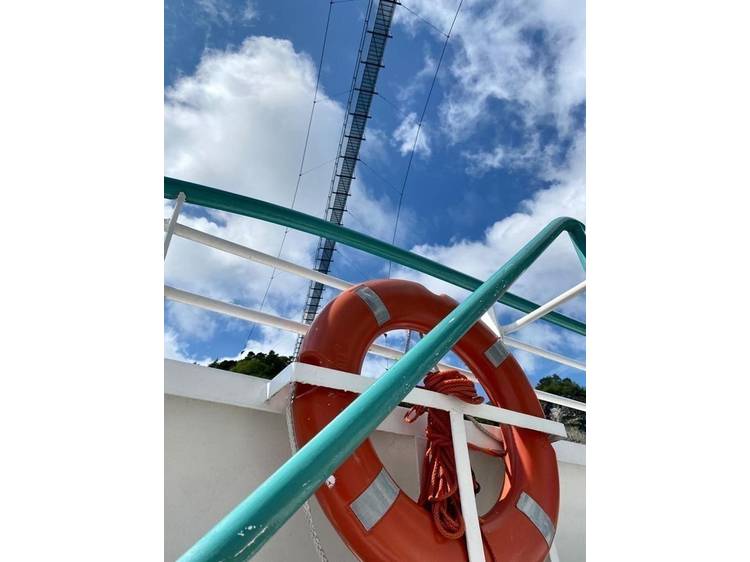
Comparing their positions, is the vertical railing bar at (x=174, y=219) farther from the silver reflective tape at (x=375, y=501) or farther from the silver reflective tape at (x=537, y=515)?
the silver reflective tape at (x=537, y=515)

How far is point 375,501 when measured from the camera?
3.76 ft

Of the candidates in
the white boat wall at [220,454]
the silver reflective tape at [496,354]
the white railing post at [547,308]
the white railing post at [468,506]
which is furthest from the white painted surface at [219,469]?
the white railing post at [547,308]

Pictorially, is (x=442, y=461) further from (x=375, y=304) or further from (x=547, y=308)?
(x=547, y=308)

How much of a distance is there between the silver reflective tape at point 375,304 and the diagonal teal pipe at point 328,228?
0.69 feet

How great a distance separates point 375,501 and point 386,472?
0.07 meters

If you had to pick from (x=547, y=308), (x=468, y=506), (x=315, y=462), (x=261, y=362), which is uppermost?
(x=261, y=362)

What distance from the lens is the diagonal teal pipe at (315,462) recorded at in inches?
16.0

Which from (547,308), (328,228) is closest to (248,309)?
(328,228)
